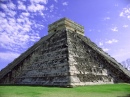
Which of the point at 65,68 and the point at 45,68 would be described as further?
the point at 45,68

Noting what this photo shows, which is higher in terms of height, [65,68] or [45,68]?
[45,68]

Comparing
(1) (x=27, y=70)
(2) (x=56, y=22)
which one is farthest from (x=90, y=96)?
(2) (x=56, y=22)

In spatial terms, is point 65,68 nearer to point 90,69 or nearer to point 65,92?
point 90,69

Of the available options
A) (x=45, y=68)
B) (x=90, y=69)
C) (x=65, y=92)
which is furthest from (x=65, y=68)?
(x=65, y=92)

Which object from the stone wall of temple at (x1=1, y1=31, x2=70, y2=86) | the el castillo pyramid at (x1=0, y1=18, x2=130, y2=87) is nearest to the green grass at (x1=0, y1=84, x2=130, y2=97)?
the el castillo pyramid at (x1=0, y1=18, x2=130, y2=87)

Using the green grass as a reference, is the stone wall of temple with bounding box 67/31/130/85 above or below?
above

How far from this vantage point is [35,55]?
1825 cm

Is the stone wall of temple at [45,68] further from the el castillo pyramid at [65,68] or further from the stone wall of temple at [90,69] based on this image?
the stone wall of temple at [90,69]

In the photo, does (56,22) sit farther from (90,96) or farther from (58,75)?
(90,96)

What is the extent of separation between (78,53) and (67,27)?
5987mm

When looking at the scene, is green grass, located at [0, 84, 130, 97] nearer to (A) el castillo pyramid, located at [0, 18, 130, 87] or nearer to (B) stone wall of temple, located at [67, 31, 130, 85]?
(A) el castillo pyramid, located at [0, 18, 130, 87]

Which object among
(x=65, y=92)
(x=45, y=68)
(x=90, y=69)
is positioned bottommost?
(x=65, y=92)

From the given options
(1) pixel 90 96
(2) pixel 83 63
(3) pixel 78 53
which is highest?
(3) pixel 78 53

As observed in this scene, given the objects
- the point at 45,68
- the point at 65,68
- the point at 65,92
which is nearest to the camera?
the point at 65,92
